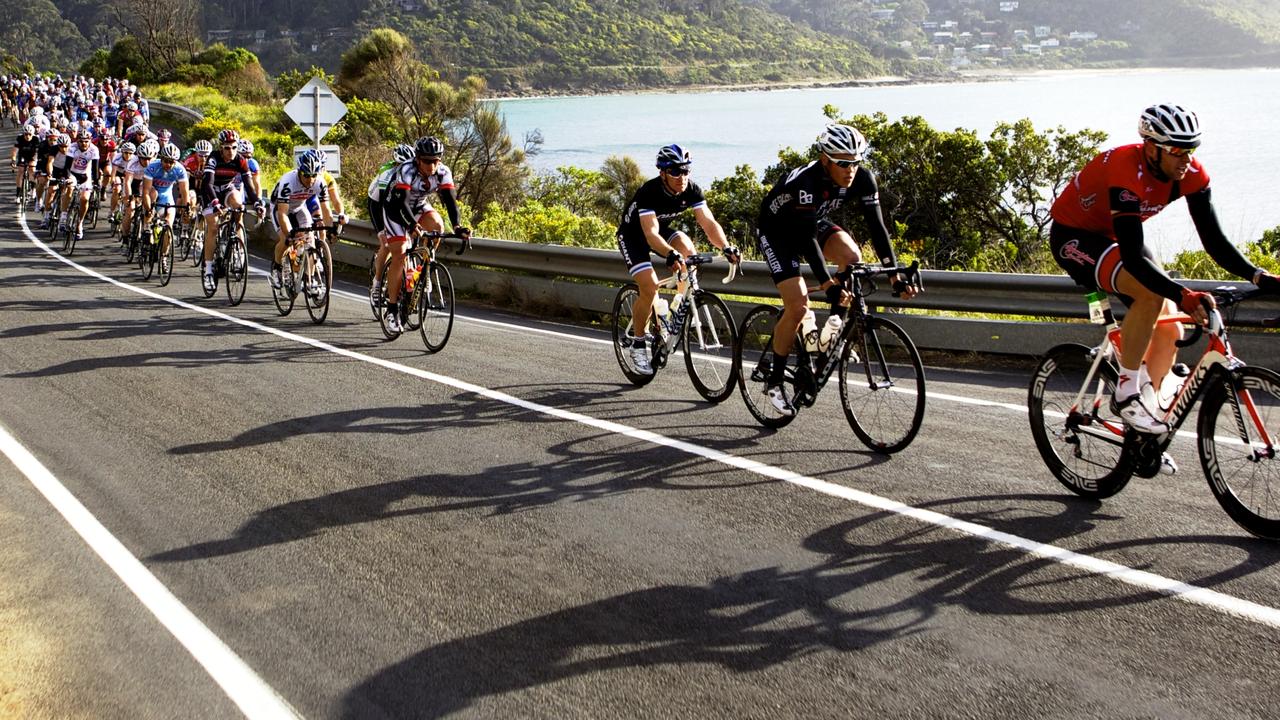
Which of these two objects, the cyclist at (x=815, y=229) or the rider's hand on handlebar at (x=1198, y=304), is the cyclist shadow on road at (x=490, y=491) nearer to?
the cyclist at (x=815, y=229)

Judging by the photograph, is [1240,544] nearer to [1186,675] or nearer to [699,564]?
[1186,675]

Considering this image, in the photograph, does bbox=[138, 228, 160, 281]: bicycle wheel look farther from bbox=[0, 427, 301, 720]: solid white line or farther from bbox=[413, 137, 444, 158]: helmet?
bbox=[0, 427, 301, 720]: solid white line

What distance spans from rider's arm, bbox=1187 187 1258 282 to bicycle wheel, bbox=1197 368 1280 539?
0.64m

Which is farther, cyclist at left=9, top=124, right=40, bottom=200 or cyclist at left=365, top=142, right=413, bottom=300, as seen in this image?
cyclist at left=9, top=124, right=40, bottom=200

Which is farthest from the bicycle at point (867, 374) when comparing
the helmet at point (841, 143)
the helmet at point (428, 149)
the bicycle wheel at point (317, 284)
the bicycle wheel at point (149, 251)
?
the bicycle wheel at point (149, 251)

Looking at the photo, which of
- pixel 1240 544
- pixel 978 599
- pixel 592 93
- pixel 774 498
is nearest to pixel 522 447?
pixel 774 498

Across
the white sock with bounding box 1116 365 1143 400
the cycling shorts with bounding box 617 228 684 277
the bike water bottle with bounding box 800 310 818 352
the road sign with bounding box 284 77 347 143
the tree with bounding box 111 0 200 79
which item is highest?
the tree with bounding box 111 0 200 79

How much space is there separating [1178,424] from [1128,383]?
31 cm

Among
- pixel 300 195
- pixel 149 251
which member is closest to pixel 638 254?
pixel 300 195

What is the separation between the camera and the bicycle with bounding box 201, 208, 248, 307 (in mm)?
15735

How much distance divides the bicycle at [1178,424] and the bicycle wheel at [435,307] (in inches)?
269

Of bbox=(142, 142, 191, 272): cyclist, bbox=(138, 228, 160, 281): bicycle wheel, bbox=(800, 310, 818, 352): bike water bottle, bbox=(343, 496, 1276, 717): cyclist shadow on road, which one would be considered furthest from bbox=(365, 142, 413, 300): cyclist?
bbox=(343, 496, 1276, 717): cyclist shadow on road

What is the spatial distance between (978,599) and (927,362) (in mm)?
5769

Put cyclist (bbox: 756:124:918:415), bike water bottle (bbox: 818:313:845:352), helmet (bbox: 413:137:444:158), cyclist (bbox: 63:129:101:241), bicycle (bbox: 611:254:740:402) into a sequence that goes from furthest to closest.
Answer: cyclist (bbox: 63:129:101:241) < helmet (bbox: 413:137:444:158) < bicycle (bbox: 611:254:740:402) < bike water bottle (bbox: 818:313:845:352) < cyclist (bbox: 756:124:918:415)
